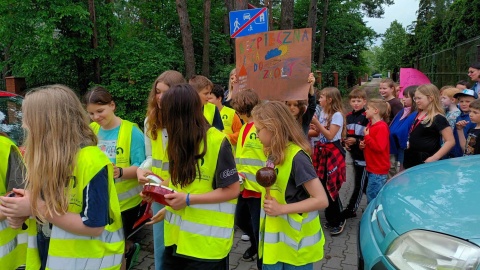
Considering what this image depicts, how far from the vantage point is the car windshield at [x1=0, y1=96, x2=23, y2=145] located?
4412mm

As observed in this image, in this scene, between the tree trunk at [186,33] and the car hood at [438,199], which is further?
the tree trunk at [186,33]

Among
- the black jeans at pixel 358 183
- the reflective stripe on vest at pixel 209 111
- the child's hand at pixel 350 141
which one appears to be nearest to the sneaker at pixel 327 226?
the black jeans at pixel 358 183

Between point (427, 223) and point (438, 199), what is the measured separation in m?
0.32

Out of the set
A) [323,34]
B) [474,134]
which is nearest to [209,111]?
[474,134]

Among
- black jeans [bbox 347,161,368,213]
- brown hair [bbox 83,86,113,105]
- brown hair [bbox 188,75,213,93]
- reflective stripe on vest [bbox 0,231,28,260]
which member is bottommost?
black jeans [bbox 347,161,368,213]

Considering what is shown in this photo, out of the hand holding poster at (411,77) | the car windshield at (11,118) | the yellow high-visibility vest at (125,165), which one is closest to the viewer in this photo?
the yellow high-visibility vest at (125,165)

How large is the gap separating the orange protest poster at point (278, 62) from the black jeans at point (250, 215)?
1187 millimetres

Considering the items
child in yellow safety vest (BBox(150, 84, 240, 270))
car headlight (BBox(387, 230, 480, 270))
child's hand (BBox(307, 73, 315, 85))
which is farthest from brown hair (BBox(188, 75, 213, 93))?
car headlight (BBox(387, 230, 480, 270))

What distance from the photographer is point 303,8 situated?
25875mm

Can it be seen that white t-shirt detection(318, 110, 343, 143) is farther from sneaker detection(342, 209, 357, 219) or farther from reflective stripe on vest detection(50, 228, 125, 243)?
reflective stripe on vest detection(50, 228, 125, 243)

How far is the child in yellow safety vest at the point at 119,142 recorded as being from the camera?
125 inches

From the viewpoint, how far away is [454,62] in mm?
14578

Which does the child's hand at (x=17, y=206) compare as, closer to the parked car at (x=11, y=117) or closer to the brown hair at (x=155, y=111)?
the brown hair at (x=155, y=111)

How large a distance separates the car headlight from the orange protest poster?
2119 millimetres
